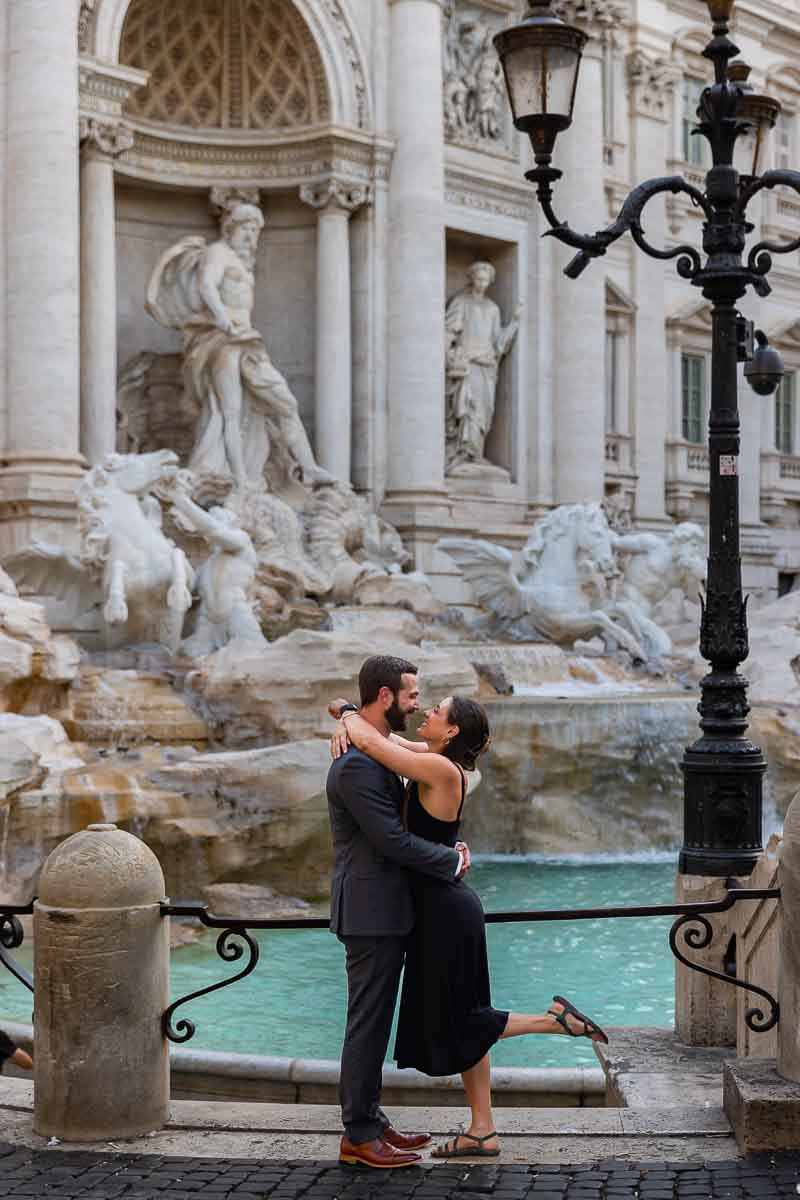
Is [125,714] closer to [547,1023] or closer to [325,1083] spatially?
[325,1083]

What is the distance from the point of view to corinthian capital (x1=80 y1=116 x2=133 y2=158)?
57.7 feet

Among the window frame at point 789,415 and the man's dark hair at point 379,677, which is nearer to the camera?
the man's dark hair at point 379,677

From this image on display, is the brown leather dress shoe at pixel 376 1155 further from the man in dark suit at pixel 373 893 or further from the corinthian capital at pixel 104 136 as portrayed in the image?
the corinthian capital at pixel 104 136

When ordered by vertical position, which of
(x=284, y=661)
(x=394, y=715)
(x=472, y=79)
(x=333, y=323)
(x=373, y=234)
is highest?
(x=472, y=79)

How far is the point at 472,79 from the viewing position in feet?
73.6

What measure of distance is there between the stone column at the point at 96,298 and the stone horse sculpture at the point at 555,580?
3.92m

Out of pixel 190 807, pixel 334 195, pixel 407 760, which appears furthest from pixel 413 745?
pixel 334 195

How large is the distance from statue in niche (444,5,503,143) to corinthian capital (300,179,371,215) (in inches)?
98.2

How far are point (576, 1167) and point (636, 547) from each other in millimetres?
14204

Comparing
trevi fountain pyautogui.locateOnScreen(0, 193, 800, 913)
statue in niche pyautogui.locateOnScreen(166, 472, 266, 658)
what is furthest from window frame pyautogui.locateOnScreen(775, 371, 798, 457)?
statue in niche pyautogui.locateOnScreen(166, 472, 266, 658)

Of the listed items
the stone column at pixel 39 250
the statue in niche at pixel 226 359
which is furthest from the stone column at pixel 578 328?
the stone column at pixel 39 250

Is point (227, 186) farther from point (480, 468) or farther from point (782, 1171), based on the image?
point (782, 1171)

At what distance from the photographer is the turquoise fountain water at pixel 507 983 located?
316 inches

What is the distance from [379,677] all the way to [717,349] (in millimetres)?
3037
